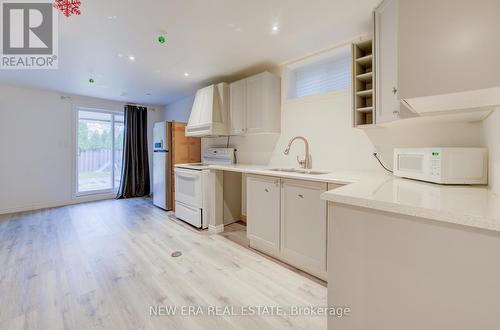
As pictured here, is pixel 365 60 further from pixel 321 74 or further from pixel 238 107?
pixel 238 107

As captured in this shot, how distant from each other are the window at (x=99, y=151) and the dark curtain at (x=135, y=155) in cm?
31

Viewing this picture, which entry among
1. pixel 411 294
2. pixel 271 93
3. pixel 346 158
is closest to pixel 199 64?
pixel 271 93

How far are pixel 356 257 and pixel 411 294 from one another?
22cm

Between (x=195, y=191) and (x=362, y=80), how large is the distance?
249 cm

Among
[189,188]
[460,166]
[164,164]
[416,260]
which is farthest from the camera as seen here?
[164,164]

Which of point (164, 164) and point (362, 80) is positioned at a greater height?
point (362, 80)

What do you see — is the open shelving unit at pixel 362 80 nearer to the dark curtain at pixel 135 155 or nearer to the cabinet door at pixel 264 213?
the cabinet door at pixel 264 213

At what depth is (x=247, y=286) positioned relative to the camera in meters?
1.81

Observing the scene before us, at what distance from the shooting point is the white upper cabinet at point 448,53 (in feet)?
2.76

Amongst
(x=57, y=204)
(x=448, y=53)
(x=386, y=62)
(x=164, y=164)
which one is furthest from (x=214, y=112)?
(x=57, y=204)

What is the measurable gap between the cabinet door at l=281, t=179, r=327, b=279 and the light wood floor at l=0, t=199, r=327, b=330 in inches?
6.0

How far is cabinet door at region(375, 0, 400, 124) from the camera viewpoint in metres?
1.50

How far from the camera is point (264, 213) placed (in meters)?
2.31

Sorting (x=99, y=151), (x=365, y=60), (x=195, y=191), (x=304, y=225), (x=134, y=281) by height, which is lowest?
(x=134, y=281)
